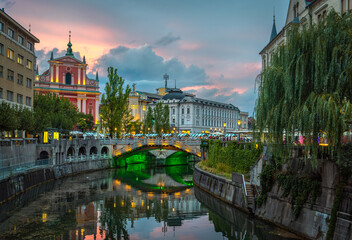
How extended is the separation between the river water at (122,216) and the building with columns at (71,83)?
6948 cm

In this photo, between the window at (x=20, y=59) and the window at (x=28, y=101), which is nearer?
the window at (x=20, y=59)

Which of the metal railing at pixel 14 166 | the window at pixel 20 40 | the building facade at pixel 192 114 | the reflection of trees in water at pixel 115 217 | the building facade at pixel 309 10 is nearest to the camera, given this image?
the reflection of trees in water at pixel 115 217

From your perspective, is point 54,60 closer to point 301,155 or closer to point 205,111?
point 205,111

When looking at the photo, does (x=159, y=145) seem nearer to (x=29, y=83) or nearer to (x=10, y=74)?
(x=29, y=83)

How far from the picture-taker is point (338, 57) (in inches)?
812

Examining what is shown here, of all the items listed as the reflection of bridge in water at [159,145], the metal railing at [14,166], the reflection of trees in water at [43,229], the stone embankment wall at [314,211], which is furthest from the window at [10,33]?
the stone embankment wall at [314,211]

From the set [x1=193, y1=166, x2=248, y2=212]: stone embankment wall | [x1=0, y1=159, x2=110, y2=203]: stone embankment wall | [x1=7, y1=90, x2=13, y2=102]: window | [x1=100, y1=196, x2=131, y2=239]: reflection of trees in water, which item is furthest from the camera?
[x1=7, y1=90, x2=13, y2=102]: window

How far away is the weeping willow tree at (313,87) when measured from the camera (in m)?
19.2

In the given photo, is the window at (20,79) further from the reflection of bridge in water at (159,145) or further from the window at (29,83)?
the reflection of bridge in water at (159,145)

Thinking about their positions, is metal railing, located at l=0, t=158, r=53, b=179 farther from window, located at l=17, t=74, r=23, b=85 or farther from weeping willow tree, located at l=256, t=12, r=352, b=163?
weeping willow tree, located at l=256, t=12, r=352, b=163

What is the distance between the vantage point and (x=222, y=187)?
36.4 m

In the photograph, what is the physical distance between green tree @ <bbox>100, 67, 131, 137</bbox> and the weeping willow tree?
53.3m

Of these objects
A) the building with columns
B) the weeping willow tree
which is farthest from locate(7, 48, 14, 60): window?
the building with columns

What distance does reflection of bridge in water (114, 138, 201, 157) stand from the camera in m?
65.9
